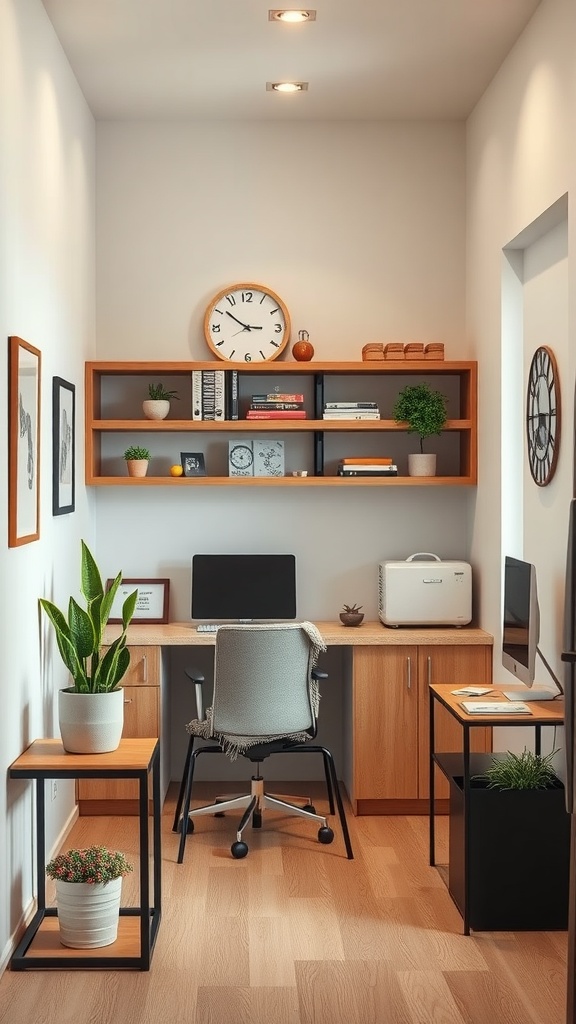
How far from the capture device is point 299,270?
516 centimetres

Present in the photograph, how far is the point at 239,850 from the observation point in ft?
13.5

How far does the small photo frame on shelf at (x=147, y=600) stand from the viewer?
5.05m

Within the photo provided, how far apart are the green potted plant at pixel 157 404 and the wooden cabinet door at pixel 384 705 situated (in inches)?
55.3

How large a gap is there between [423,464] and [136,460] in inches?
52.6

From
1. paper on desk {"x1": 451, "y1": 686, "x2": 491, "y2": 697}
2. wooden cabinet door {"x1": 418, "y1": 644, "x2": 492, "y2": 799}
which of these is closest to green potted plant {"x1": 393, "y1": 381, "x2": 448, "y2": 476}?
wooden cabinet door {"x1": 418, "y1": 644, "x2": 492, "y2": 799}

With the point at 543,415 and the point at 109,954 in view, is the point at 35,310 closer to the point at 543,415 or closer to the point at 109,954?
the point at 543,415

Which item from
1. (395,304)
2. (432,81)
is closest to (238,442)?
(395,304)

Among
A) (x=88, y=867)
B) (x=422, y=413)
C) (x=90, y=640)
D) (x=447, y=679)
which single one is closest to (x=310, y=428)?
(x=422, y=413)

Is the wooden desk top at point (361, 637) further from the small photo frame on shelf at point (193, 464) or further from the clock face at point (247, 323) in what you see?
the clock face at point (247, 323)

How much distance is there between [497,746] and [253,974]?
1.86m

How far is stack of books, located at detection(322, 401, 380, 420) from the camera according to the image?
489cm

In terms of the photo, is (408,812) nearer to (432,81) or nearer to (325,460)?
(325,460)

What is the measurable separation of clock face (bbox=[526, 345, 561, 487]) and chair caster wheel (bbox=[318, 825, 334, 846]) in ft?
5.36

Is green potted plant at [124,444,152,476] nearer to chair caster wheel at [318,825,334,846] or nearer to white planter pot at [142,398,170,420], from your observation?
white planter pot at [142,398,170,420]
